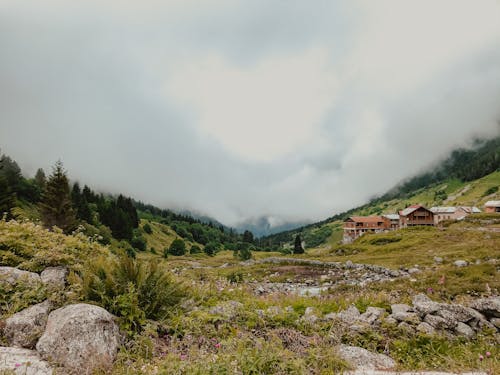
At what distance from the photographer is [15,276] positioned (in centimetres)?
699

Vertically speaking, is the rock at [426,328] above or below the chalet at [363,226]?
below

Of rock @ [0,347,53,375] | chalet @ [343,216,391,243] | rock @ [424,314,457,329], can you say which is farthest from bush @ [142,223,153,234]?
rock @ [424,314,457,329]

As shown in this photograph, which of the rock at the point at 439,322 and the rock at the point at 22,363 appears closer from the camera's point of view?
the rock at the point at 22,363

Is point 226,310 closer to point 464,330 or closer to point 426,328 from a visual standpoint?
point 426,328

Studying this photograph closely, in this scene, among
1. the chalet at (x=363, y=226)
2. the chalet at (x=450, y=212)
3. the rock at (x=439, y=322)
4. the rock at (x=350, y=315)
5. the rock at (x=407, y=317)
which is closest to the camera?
the rock at (x=439, y=322)

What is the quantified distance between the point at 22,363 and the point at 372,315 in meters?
7.64

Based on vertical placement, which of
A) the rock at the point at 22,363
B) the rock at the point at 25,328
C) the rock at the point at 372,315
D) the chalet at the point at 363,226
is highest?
the chalet at the point at 363,226

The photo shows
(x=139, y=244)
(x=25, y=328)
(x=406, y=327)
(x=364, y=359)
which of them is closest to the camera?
(x=25, y=328)

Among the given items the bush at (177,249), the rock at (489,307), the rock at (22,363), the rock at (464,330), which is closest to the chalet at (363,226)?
the bush at (177,249)

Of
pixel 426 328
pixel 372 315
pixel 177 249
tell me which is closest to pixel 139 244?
pixel 177 249

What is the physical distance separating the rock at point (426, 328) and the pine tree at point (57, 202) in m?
64.8

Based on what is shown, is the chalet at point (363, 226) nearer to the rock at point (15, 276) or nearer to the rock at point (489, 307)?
the rock at point (489, 307)

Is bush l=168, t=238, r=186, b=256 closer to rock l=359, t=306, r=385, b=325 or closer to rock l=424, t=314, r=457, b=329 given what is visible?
rock l=359, t=306, r=385, b=325

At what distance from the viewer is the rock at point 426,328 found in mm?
6770
